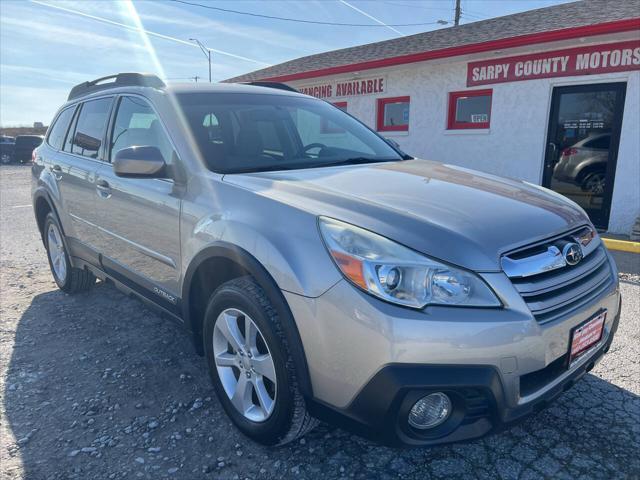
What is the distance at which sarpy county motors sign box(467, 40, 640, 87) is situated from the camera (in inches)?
288

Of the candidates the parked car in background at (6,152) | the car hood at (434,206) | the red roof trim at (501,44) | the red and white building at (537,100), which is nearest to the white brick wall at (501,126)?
the red and white building at (537,100)

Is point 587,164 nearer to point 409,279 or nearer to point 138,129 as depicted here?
point 138,129

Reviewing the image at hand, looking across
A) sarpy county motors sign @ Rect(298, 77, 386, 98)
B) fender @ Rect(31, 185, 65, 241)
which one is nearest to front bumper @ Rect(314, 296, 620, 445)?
fender @ Rect(31, 185, 65, 241)

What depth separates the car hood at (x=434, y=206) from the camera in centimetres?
191

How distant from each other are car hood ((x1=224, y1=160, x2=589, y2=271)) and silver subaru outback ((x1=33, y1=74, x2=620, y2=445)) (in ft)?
0.04

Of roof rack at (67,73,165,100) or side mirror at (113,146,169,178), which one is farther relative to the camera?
roof rack at (67,73,165,100)

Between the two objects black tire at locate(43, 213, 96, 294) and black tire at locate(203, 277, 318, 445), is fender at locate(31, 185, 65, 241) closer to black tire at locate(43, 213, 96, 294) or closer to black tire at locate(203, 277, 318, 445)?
black tire at locate(43, 213, 96, 294)

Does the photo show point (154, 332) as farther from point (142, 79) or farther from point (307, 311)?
point (307, 311)

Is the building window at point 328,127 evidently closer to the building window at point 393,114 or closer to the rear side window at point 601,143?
the rear side window at point 601,143

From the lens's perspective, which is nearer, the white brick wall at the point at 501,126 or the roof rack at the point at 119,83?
the roof rack at the point at 119,83

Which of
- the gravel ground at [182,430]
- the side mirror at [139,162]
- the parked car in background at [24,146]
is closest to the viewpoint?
the gravel ground at [182,430]

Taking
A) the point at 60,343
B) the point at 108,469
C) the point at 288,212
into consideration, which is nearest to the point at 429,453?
the point at 288,212

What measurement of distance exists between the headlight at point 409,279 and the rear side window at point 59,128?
375cm

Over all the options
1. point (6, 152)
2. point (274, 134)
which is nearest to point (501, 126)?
point (274, 134)
